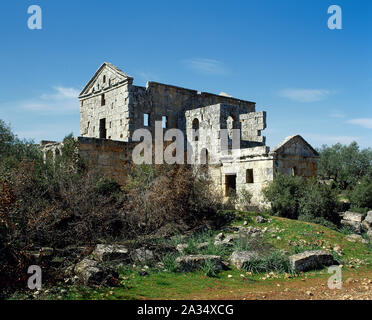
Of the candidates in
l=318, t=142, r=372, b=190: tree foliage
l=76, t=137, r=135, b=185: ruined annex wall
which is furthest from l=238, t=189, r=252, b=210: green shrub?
l=318, t=142, r=372, b=190: tree foliage

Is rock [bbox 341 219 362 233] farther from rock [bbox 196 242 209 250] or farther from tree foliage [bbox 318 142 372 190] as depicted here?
tree foliage [bbox 318 142 372 190]

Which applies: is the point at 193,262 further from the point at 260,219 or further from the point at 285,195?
the point at 285,195

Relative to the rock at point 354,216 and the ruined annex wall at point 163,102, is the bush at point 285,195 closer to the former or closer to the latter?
the rock at point 354,216

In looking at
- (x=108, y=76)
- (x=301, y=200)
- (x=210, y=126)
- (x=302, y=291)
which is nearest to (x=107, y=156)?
(x=210, y=126)

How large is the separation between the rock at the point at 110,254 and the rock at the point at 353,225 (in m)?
10.6

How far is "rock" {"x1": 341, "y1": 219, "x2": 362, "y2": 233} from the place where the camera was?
16.5 metres

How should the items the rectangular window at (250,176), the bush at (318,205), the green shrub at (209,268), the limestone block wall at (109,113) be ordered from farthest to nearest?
the limestone block wall at (109,113) → the rectangular window at (250,176) → the bush at (318,205) → the green shrub at (209,268)

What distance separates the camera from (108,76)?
25.5 meters

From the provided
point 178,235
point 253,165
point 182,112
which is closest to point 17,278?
point 178,235

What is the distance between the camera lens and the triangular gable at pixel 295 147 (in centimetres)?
1922

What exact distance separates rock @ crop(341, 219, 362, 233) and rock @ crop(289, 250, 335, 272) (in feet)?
19.8

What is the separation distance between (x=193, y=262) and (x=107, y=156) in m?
11.0

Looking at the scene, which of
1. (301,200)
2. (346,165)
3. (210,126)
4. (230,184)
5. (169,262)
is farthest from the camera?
(346,165)

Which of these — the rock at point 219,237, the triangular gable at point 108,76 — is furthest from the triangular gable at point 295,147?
the triangular gable at point 108,76
